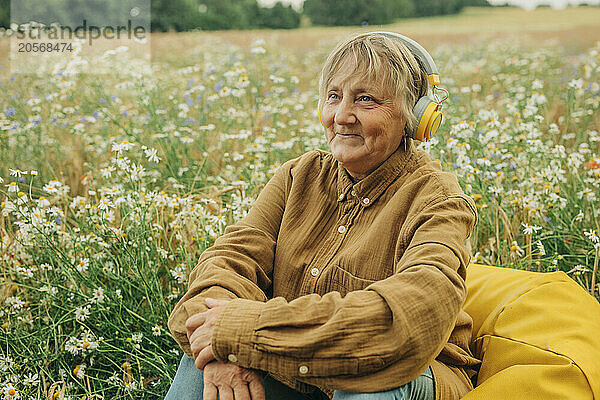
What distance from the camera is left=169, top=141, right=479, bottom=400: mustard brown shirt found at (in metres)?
1.67

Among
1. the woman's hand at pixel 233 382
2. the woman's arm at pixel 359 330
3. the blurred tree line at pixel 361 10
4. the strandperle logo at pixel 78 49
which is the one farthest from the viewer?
the blurred tree line at pixel 361 10

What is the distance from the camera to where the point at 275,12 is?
31203 millimetres

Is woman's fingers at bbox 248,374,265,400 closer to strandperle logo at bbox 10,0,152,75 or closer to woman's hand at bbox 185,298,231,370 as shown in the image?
woman's hand at bbox 185,298,231,370

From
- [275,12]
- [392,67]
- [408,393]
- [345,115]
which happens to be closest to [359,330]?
[408,393]

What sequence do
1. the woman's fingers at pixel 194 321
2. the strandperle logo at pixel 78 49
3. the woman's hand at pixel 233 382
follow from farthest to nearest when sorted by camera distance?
the strandperle logo at pixel 78 49 → the woman's fingers at pixel 194 321 → the woman's hand at pixel 233 382

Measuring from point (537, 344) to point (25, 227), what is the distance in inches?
84.2

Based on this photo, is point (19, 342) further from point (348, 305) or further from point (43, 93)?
point (43, 93)

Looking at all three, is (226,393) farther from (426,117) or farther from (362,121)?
(426,117)

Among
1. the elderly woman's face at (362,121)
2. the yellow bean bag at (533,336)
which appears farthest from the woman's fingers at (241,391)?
the elderly woman's face at (362,121)

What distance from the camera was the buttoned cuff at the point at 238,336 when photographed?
173 cm

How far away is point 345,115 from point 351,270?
1.62 feet

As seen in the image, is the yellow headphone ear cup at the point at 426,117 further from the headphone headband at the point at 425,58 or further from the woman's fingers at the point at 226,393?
the woman's fingers at the point at 226,393

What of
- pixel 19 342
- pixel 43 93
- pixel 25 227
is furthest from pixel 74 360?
pixel 43 93

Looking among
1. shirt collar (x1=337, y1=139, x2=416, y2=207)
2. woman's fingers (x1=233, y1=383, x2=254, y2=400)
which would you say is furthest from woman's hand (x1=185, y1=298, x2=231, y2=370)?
shirt collar (x1=337, y1=139, x2=416, y2=207)
